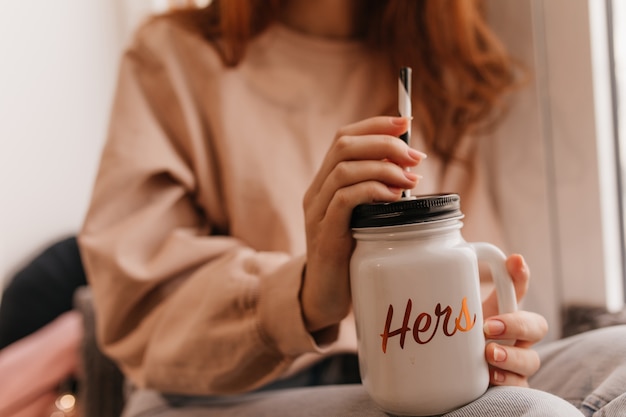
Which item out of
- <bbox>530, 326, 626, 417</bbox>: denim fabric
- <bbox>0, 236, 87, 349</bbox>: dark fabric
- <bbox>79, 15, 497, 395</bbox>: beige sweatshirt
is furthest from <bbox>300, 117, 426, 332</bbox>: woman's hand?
<bbox>0, 236, 87, 349</bbox>: dark fabric

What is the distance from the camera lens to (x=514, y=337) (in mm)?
513

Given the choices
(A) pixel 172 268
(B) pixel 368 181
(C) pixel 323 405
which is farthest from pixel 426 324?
(A) pixel 172 268

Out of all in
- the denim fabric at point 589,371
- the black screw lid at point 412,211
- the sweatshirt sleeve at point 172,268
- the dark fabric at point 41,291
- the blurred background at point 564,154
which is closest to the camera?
the black screw lid at point 412,211

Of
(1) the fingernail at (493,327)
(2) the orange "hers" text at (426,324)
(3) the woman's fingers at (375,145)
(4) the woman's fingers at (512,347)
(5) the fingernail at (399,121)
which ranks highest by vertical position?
(5) the fingernail at (399,121)

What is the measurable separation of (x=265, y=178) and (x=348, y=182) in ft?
1.30

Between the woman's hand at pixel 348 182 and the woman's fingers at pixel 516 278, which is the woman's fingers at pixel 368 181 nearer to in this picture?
the woman's hand at pixel 348 182

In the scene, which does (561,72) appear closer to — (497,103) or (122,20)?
(497,103)

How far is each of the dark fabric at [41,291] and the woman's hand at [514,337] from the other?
1048 millimetres

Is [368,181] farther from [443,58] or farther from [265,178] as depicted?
[443,58]

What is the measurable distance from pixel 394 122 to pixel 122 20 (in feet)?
5.30

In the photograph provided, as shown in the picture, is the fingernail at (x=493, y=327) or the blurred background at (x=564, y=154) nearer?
the fingernail at (x=493, y=327)

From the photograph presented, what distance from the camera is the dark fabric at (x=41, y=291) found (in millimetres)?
1258

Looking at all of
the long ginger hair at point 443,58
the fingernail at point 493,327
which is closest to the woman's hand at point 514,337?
the fingernail at point 493,327

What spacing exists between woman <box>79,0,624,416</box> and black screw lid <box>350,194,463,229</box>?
34 mm
